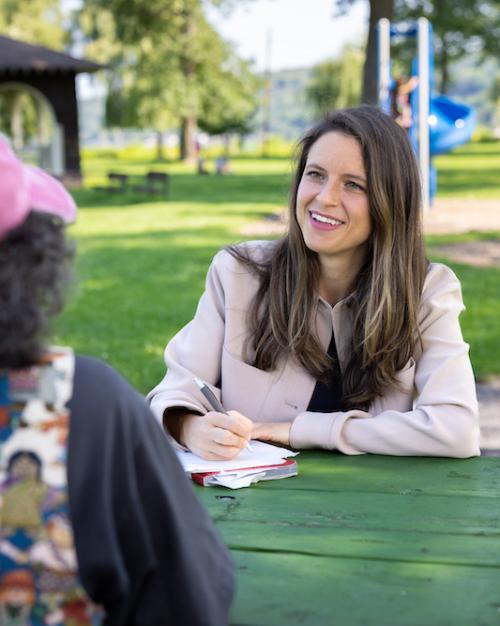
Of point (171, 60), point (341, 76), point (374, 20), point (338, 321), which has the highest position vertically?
point (341, 76)

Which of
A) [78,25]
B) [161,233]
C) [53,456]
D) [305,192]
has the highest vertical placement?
[78,25]

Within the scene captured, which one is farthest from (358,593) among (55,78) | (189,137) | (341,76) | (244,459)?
(341,76)

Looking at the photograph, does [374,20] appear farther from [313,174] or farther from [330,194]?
[330,194]

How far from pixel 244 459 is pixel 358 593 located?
796mm

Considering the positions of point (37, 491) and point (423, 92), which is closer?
point (37, 491)

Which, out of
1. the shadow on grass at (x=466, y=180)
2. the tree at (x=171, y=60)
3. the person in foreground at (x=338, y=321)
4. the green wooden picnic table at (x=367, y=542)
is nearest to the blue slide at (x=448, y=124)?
the shadow on grass at (x=466, y=180)

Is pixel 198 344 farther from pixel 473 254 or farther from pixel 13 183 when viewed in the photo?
pixel 473 254

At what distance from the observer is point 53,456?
3.98ft

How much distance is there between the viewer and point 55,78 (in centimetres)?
2558

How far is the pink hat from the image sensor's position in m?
1.19

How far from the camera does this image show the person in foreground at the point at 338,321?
2.66 m

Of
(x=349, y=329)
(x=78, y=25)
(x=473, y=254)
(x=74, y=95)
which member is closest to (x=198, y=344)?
(x=349, y=329)

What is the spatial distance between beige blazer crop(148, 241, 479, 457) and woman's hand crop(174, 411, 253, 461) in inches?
5.4

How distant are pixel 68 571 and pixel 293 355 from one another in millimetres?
1579
